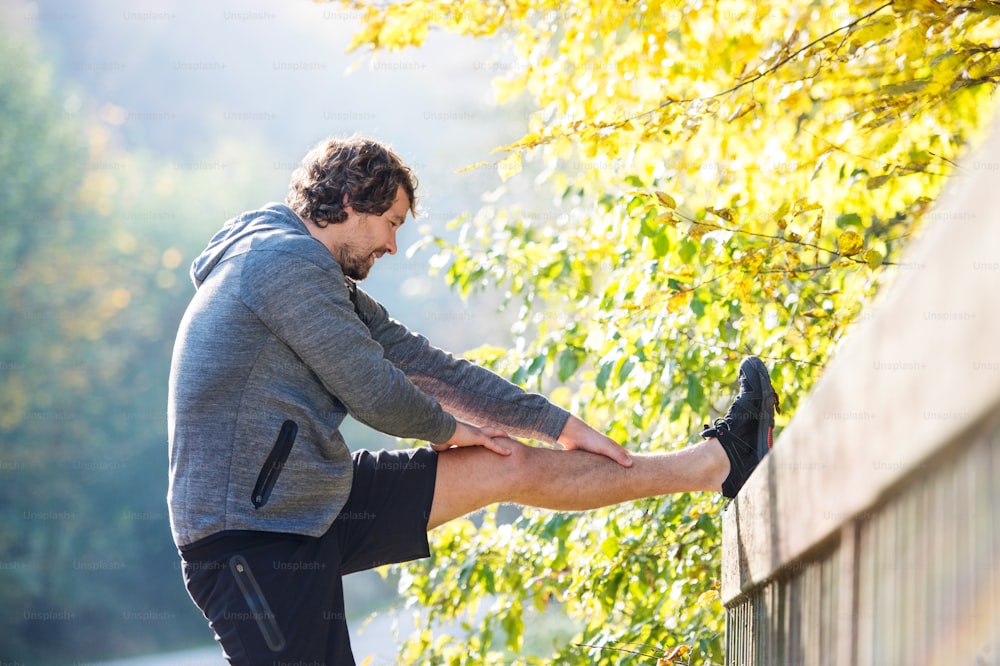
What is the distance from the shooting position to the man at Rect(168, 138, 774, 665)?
228 cm

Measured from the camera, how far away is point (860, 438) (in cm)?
84

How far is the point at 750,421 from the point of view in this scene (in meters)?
2.60

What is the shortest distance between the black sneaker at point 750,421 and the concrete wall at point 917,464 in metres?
1.41

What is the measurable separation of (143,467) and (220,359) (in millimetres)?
18667

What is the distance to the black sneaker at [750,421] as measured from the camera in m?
2.59

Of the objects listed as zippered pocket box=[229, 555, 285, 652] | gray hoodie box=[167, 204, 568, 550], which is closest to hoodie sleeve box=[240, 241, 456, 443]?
gray hoodie box=[167, 204, 568, 550]

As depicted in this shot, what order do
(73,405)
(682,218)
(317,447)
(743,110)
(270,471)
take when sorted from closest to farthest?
(270,471), (317,447), (743,110), (682,218), (73,405)

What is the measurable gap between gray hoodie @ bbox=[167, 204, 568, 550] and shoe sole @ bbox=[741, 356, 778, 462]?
0.84 meters

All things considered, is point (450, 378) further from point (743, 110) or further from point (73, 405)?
point (73, 405)

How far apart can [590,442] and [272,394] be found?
2.92 feet

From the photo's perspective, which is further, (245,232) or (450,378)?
(450,378)

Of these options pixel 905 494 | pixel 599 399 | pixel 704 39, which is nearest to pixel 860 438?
pixel 905 494

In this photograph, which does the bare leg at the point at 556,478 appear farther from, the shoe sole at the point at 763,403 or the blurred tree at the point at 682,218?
the blurred tree at the point at 682,218

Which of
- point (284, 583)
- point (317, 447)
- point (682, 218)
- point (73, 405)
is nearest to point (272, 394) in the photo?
point (317, 447)
